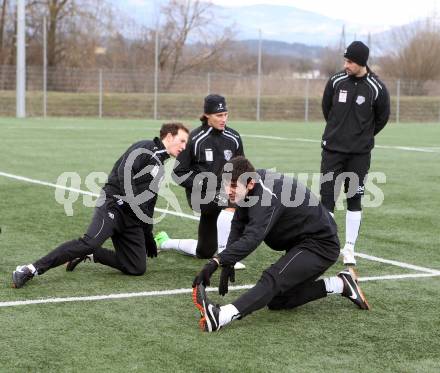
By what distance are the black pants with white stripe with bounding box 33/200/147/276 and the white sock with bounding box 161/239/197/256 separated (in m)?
0.77

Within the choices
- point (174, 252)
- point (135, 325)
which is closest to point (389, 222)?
point (174, 252)

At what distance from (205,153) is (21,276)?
1911mm

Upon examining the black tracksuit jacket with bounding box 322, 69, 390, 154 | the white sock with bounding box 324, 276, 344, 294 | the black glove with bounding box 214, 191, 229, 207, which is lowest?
the white sock with bounding box 324, 276, 344, 294

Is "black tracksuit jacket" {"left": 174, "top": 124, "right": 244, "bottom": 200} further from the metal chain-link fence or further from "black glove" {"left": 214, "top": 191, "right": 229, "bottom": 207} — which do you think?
the metal chain-link fence

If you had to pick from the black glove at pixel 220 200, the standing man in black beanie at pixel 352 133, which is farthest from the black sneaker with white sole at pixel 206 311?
the standing man in black beanie at pixel 352 133

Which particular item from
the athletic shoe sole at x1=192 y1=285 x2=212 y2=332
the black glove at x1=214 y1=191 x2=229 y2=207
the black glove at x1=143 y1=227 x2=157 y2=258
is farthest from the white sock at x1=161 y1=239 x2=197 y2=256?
the athletic shoe sole at x1=192 y1=285 x2=212 y2=332

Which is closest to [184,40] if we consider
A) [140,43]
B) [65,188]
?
[140,43]

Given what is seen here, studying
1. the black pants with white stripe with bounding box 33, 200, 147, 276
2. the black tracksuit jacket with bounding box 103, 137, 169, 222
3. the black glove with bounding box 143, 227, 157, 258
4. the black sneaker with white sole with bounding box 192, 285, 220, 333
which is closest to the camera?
the black sneaker with white sole with bounding box 192, 285, 220, 333

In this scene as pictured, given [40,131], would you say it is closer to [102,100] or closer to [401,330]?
[102,100]

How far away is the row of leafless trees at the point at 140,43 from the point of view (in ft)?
143

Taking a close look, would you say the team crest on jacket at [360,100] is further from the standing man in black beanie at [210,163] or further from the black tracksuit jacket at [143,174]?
the black tracksuit jacket at [143,174]

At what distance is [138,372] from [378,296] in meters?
2.49

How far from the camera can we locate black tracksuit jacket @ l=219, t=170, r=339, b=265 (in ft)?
18.3

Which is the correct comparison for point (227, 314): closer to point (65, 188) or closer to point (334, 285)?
point (334, 285)
